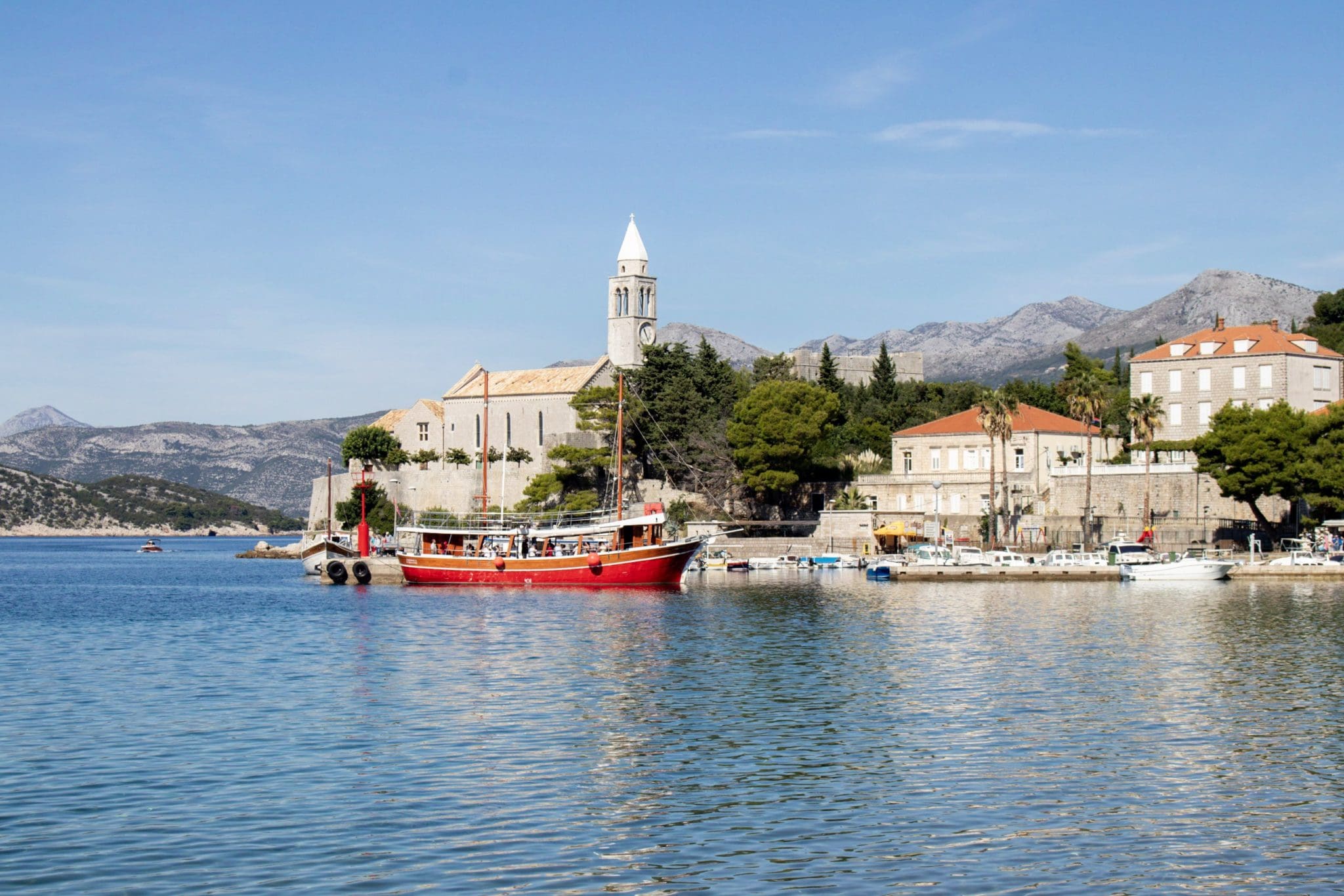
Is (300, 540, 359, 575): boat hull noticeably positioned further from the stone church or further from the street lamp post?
the street lamp post

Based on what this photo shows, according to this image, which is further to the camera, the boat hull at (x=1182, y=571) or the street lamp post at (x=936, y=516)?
the street lamp post at (x=936, y=516)

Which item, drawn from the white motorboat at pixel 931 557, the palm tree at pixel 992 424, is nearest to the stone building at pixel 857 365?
the palm tree at pixel 992 424

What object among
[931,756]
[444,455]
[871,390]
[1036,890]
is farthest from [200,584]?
[1036,890]

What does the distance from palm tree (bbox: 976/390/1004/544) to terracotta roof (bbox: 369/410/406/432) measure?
146ft

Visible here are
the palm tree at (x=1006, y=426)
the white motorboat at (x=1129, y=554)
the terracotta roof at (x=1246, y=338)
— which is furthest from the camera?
the terracotta roof at (x=1246, y=338)

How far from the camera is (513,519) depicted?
70.6 metres

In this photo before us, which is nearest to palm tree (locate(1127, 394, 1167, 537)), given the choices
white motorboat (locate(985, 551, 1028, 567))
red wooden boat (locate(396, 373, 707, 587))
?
white motorboat (locate(985, 551, 1028, 567))

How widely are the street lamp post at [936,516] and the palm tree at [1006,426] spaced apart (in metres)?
3.15

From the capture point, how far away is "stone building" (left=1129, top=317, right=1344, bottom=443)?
2630 inches

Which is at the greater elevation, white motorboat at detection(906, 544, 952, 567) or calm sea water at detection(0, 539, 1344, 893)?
white motorboat at detection(906, 544, 952, 567)

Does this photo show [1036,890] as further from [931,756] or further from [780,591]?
[780,591]

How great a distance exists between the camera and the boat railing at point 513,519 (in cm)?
6494

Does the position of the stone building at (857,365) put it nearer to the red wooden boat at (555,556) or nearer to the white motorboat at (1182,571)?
the red wooden boat at (555,556)

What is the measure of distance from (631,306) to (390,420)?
61.7 ft
